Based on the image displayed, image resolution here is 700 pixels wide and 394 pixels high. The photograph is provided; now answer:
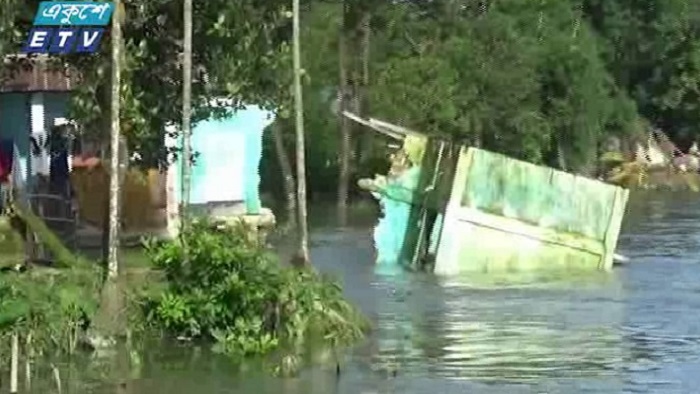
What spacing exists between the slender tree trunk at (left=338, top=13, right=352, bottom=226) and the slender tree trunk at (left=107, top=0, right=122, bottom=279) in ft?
92.4

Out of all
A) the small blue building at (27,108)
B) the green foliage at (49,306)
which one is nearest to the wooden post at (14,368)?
the green foliage at (49,306)

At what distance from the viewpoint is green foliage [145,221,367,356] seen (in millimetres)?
16688

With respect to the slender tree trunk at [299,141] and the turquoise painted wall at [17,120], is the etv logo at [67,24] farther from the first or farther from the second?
the turquoise painted wall at [17,120]

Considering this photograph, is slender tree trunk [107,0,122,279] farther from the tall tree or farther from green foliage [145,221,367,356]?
the tall tree

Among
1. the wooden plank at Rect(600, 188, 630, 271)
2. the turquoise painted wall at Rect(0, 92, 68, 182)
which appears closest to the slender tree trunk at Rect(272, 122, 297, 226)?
the wooden plank at Rect(600, 188, 630, 271)

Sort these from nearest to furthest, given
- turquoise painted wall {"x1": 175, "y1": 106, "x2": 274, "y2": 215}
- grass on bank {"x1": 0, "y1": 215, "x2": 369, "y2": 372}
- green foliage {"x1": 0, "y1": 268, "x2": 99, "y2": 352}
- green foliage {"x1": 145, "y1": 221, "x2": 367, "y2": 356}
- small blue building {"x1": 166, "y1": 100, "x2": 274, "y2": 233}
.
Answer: green foliage {"x1": 0, "y1": 268, "x2": 99, "y2": 352} < grass on bank {"x1": 0, "y1": 215, "x2": 369, "y2": 372} < green foliage {"x1": 145, "y1": 221, "x2": 367, "y2": 356} < small blue building {"x1": 166, "y1": 100, "x2": 274, "y2": 233} < turquoise painted wall {"x1": 175, "y1": 106, "x2": 274, "y2": 215}

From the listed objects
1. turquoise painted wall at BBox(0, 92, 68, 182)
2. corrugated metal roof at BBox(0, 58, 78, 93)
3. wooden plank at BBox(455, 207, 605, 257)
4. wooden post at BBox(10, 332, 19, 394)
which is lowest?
wooden post at BBox(10, 332, 19, 394)

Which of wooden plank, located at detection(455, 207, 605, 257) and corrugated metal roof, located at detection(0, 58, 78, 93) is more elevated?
corrugated metal roof, located at detection(0, 58, 78, 93)

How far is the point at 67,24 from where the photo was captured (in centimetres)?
1717

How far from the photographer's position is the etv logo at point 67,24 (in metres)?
17.1

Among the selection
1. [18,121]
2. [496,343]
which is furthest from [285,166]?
[496,343]

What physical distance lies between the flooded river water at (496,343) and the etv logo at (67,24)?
3240mm

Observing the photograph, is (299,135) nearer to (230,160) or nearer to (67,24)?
(67,24)

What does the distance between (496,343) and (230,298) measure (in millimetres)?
3254
